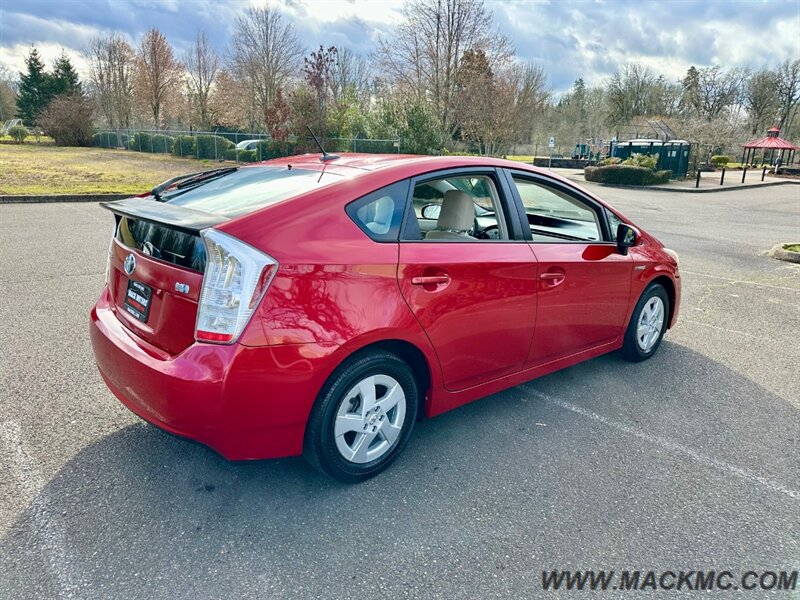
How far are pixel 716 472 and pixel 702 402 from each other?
960mm

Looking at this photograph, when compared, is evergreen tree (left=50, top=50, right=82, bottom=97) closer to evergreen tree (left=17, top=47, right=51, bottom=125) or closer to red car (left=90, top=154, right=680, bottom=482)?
evergreen tree (left=17, top=47, right=51, bottom=125)

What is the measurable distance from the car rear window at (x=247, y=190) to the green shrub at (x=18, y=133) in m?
52.2

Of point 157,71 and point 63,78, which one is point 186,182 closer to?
point 157,71

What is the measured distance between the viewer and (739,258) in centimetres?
950

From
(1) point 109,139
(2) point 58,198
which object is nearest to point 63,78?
(1) point 109,139

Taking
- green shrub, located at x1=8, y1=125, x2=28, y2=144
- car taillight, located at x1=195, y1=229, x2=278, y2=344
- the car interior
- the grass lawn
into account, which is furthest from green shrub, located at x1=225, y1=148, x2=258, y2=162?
green shrub, located at x1=8, y1=125, x2=28, y2=144

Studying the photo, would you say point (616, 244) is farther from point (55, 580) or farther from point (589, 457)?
point (55, 580)

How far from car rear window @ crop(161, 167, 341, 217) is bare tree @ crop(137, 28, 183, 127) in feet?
174

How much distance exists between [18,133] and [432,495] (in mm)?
55339

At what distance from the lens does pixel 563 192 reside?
3.85m

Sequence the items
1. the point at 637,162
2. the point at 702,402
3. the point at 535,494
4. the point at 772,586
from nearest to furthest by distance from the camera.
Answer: the point at 772,586, the point at 535,494, the point at 702,402, the point at 637,162

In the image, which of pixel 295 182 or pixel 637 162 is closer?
pixel 295 182

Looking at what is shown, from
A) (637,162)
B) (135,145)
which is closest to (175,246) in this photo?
(637,162)

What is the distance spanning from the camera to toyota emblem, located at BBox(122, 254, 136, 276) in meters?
2.75
